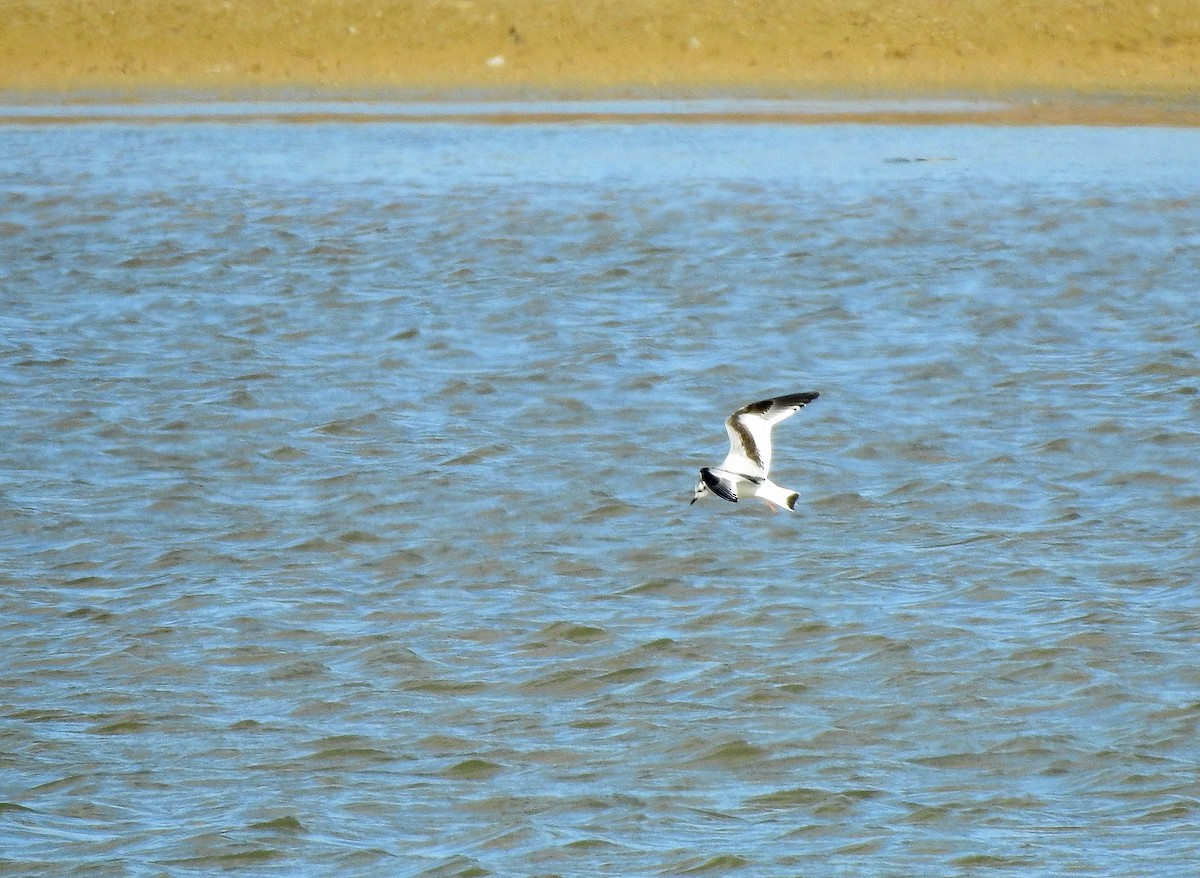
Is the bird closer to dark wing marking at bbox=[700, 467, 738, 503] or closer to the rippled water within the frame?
dark wing marking at bbox=[700, 467, 738, 503]

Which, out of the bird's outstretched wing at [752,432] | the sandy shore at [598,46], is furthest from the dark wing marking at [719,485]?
the sandy shore at [598,46]

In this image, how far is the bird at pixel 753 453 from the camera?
26.0ft

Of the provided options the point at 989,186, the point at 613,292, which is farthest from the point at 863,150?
the point at 613,292

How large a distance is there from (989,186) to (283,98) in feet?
29.8

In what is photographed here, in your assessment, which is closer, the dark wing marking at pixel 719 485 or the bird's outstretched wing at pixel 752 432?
the dark wing marking at pixel 719 485

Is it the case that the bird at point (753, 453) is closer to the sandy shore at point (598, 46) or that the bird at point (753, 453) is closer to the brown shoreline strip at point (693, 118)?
the brown shoreline strip at point (693, 118)

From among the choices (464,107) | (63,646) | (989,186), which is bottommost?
(63,646)

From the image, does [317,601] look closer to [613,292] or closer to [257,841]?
[257,841]

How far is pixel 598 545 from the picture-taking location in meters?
8.68

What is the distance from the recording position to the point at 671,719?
6.78 m

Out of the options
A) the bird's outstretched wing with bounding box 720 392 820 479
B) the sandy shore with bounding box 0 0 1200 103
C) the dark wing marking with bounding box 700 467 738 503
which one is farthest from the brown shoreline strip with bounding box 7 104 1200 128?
the dark wing marking with bounding box 700 467 738 503

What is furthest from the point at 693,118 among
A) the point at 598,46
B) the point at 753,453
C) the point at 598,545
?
the point at 753,453

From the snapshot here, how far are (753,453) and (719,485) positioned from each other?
442 mm

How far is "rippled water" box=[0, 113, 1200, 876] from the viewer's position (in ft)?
20.1
